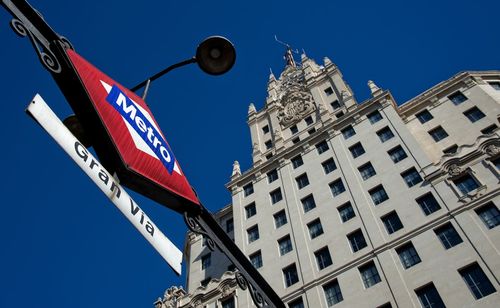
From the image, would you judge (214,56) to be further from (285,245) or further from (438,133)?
(438,133)

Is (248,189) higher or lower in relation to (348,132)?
lower

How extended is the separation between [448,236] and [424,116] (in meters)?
16.5

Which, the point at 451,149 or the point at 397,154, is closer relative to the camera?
the point at 451,149

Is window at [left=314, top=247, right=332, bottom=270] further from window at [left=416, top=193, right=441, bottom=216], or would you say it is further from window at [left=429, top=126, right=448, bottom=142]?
window at [left=429, top=126, right=448, bottom=142]

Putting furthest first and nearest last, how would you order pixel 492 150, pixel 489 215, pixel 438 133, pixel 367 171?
1. pixel 438 133
2. pixel 367 171
3. pixel 492 150
4. pixel 489 215

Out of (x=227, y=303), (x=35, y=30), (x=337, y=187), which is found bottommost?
(x=35, y=30)

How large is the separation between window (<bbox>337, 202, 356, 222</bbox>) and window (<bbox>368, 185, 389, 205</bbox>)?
1870 mm

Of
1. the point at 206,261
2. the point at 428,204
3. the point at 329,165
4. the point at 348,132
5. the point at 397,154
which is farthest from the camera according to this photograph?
the point at 348,132

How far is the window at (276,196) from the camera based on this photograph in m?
39.2

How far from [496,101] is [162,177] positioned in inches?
1470

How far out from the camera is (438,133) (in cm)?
3669

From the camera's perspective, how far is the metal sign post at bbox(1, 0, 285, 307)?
4.82m

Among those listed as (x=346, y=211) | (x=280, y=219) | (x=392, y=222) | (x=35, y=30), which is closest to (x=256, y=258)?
(x=280, y=219)

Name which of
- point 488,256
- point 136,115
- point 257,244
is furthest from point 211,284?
point 136,115
